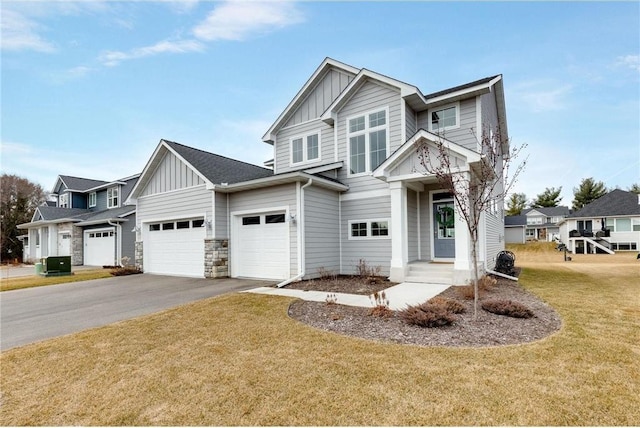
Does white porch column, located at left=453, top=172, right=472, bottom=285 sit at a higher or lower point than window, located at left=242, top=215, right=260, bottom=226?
lower

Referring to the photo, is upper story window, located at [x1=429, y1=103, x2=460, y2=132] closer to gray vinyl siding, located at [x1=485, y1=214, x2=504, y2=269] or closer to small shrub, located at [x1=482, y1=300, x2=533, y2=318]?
gray vinyl siding, located at [x1=485, y1=214, x2=504, y2=269]

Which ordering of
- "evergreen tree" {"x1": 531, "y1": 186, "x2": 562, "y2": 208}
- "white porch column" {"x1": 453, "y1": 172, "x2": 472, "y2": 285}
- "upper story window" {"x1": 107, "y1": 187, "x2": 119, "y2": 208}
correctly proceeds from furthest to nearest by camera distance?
"evergreen tree" {"x1": 531, "y1": 186, "x2": 562, "y2": 208} < "upper story window" {"x1": 107, "y1": 187, "x2": 119, "y2": 208} < "white porch column" {"x1": 453, "y1": 172, "x2": 472, "y2": 285}

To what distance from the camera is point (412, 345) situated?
4.45 m

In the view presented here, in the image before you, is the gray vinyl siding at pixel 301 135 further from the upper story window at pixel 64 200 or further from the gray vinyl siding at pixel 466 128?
the upper story window at pixel 64 200

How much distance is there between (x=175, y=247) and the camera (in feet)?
45.0

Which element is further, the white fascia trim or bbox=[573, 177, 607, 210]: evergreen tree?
bbox=[573, 177, 607, 210]: evergreen tree

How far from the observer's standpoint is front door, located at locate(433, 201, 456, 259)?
1119 centimetres

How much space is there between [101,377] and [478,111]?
1185cm

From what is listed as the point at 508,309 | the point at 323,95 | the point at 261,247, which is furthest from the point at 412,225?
the point at 323,95

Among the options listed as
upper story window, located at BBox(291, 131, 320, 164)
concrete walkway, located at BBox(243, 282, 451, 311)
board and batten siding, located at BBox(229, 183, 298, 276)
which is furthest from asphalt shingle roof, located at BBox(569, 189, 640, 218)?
board and batten siding, located at BBox(229, 183, 298, 276)

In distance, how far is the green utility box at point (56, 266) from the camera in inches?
572

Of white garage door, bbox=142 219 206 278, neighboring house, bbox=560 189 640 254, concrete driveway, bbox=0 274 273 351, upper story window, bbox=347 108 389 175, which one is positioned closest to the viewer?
concrete driveway, bbox=0 274 273 351

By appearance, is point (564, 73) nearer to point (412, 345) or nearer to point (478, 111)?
point (478, 111)

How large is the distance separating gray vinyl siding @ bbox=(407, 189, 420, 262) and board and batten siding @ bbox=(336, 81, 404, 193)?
1056mm
